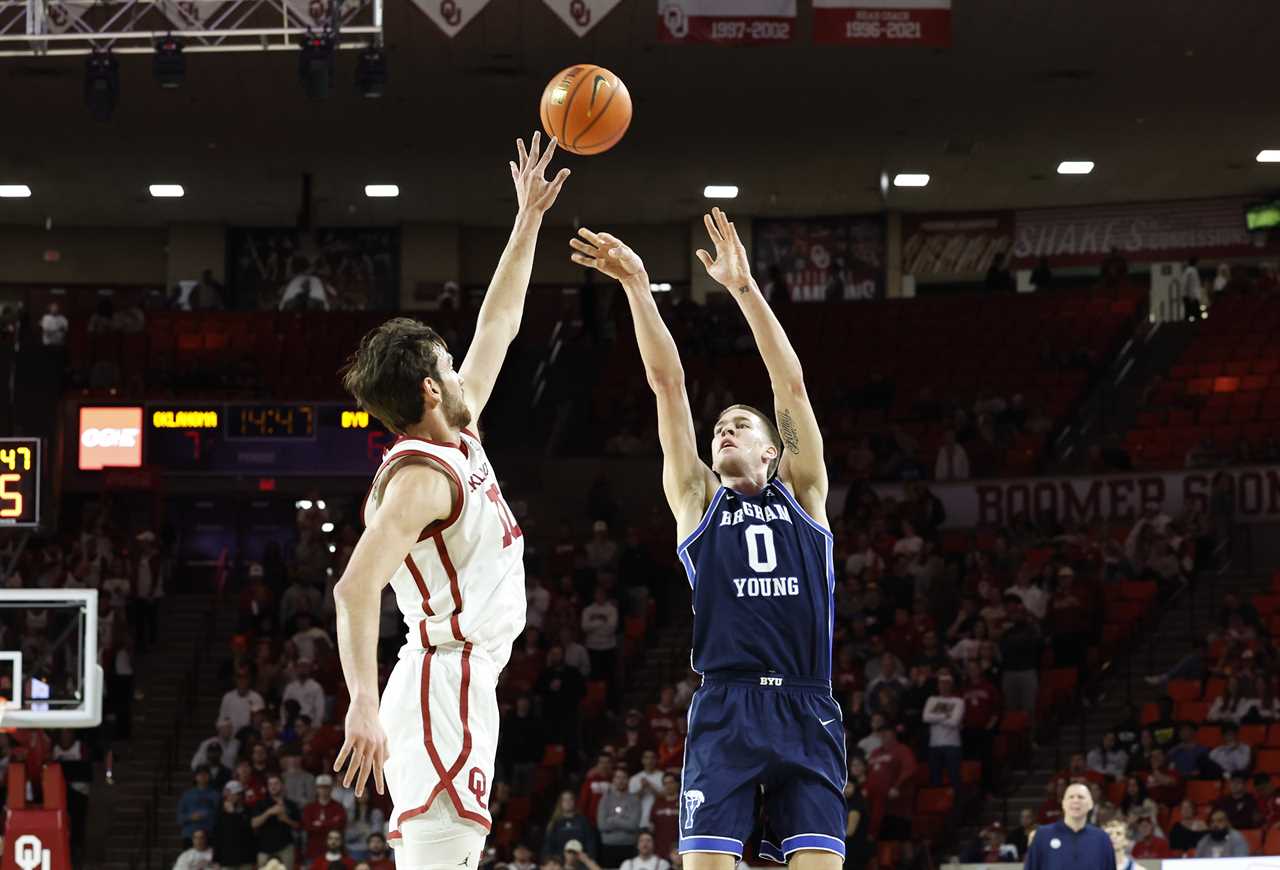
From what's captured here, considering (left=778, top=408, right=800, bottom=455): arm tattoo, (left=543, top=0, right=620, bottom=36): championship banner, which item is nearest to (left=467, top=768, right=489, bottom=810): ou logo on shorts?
(left=778, top=408, right=800, bottom=455): arm tattoo

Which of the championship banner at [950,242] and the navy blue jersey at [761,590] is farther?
the championship banner at [950,242]

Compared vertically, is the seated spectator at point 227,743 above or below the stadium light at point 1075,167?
below

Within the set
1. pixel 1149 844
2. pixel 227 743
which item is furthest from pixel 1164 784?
pixel 227 743

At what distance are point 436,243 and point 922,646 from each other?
16.7 metres

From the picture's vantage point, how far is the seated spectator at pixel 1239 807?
16.0 meters

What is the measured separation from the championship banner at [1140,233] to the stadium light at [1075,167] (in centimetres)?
280

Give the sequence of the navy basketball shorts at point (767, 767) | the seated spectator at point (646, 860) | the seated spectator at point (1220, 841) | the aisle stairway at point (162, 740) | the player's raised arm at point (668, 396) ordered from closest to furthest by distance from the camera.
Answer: the navy basketball shorts at point (767, 767) → the player's raised arm at point (668, 396) → the seated spectator at point (1220, 841) → the seated spectator at point (646, 860) → the aisle stairway at point (162, 740)

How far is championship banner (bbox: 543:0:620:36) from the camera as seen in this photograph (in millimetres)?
17938

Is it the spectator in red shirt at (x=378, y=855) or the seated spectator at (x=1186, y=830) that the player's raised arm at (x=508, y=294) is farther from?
the spectator in red shirt at (x=378, y=855)

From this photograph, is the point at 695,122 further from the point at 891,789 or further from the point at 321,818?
the point at 321,818

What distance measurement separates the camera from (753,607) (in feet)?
20.6

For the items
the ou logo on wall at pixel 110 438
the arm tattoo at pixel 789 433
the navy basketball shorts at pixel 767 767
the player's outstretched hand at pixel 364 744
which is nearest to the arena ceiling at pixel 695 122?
the ou logo on wall at pixel 110 438

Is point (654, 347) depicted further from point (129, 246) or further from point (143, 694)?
point (129, 246)

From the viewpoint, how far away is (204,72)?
23.8 metres
